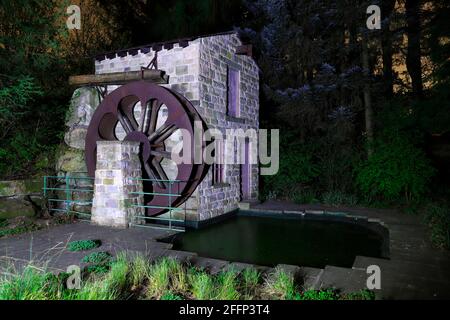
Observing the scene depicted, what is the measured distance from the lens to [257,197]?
31.3ft

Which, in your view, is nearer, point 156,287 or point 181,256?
point 156,287

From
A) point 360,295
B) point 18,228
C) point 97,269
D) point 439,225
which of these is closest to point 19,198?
point 18,228

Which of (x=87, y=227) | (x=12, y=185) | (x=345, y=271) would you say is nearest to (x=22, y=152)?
(x=12, y=185)

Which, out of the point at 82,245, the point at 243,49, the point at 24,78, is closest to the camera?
the point at 82,245

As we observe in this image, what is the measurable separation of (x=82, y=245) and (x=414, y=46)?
1163cm

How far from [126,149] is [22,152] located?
125 inches

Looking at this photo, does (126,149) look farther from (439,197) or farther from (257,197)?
(439,197)

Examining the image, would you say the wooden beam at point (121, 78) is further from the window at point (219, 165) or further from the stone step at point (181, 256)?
the stone step at point (181, 256)

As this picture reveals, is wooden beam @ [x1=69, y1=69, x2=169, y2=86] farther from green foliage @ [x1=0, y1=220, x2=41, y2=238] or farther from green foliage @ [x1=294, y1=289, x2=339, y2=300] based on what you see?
green foliage @ [x1=294, y1=289, x2=339, y2=300]

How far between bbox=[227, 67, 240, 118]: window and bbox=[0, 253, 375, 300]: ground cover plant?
5.69 meters

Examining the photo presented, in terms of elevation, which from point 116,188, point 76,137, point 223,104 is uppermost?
point 223,104

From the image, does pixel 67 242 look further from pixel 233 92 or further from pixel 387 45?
pixel 387 45

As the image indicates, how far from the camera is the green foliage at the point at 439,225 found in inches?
181

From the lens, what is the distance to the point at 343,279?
11.1ft
